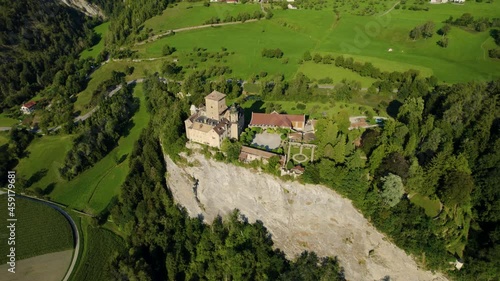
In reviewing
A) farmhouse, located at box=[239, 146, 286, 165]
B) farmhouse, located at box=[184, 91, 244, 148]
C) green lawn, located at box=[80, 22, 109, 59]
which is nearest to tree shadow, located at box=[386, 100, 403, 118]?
farmhouse, located at box=[239, 146, 286, 165]

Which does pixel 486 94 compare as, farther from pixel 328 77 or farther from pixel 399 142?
pixel 328 77

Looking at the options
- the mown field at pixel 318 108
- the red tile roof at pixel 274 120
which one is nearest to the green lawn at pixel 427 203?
the red tile roof at pixel 274 120

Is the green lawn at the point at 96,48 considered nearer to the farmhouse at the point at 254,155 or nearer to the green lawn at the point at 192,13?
the green lawn at the point at 192,13

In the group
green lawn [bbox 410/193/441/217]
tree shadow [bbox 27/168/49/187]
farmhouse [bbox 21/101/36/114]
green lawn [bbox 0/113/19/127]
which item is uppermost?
green lawn [bbox 410/193/441/217]

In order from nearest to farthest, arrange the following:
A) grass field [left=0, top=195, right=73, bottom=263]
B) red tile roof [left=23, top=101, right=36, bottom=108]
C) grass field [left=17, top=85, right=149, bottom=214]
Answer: grass field [left=0, top=195, right=73, bottom=263] → grass field [left=17, top=85, right=149, bottom=214] → red tile roof [left=23, top=101, right=36, bottom=108]

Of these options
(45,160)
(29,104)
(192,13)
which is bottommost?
(45,160)

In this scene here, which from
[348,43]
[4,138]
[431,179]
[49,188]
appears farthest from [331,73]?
[4,138]

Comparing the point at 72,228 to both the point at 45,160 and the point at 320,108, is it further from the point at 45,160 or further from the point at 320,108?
the point at 320,108

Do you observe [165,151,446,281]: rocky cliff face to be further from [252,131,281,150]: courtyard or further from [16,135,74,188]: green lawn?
[16,135,74,188]: green lawn
